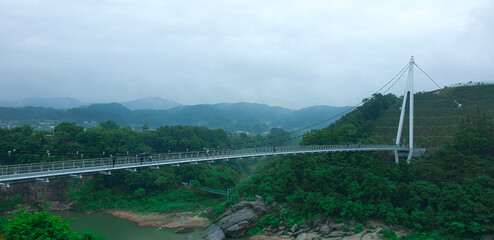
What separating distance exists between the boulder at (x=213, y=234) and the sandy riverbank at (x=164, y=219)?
1.28m

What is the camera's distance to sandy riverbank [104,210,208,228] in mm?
18786

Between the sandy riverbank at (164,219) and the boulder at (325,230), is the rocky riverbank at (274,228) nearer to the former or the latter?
the boulder at (325,230)

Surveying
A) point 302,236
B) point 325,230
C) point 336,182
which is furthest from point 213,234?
point 336,182

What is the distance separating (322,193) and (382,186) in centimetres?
320

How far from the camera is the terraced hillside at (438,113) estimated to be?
23794 millimetres

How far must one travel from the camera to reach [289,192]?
62.8 feet

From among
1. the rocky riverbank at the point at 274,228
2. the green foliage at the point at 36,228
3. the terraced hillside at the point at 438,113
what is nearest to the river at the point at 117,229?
the rocky riverbank at the point at 274,228

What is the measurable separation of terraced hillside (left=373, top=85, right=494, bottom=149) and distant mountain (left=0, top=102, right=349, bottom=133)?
5795 cm

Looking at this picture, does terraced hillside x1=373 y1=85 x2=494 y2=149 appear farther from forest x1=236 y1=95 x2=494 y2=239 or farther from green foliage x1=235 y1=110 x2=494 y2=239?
green foliage x1=235 y1=110 x2=494 y2=239

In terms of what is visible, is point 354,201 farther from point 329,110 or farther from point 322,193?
point 329,110

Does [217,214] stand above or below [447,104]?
below

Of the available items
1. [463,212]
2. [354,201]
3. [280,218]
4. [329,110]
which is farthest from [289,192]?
[329,110]

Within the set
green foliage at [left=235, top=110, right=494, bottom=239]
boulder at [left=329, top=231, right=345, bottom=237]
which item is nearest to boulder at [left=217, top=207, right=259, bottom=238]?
green foliage at [left=235, top=110, right=494, bottom=239]

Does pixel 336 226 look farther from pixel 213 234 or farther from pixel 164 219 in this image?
pixel 164 219
